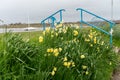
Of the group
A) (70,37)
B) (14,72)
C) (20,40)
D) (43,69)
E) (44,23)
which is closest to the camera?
(14,72)

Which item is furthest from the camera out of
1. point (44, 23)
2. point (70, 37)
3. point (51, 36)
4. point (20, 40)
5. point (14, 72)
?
point (44, 23)

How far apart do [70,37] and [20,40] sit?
7.51ft

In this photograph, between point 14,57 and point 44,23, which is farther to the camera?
point 44,23

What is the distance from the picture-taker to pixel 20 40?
6.71 metres

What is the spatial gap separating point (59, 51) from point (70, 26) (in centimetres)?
282

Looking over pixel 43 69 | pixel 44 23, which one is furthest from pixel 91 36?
pixel 44 23

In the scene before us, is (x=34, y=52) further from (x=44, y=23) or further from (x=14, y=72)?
(x=44, y=23)

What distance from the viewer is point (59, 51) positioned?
686 centimetres

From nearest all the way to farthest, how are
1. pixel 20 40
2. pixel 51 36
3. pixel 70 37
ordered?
1. pixel 20 40
2. pixel 51 36
3. pixel 70 37

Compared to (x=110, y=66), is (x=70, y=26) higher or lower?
higher

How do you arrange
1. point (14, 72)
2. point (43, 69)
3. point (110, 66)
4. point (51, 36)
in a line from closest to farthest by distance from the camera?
point (14, 72) < point (43, 69) < point (51, 36) < point (110, 66)

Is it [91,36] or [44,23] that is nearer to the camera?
[91,36]

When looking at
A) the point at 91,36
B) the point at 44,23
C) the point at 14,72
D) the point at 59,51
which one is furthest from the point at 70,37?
the point at 44,23

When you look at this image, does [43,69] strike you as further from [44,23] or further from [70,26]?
[44,23]
